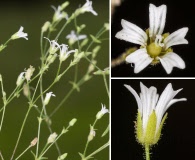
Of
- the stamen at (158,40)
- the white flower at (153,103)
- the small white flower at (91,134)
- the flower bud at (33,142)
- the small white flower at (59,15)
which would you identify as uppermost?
the small white flower at (59,15)

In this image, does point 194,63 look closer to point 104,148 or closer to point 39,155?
point 104,148

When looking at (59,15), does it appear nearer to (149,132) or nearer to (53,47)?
(53,47)

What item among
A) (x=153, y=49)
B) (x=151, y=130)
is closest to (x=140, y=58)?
(x=153, y=49)

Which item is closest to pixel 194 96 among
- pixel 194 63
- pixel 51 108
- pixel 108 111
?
pixel 194 63

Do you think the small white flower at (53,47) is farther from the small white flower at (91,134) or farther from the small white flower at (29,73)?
the small white flower at (91,134)

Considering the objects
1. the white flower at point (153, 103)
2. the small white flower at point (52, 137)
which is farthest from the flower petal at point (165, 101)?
the small white flower at point (52, 137)

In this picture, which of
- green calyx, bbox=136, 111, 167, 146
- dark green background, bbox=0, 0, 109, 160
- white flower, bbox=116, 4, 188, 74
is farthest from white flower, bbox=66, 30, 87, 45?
green calyx, bbox=136, 111, 167, 146
